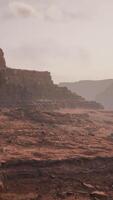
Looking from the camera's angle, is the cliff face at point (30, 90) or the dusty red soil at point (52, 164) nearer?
the dusty red soil at point (52, 164)

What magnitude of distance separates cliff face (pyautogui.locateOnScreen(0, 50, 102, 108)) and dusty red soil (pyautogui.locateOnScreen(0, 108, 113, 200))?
16.6m

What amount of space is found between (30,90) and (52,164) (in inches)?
1489

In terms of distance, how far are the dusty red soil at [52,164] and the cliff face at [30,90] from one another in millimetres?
16595

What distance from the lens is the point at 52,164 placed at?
89.0ft

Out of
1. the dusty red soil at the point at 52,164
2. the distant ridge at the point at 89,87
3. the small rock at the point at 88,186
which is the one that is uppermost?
the small rock at the point at 88,186

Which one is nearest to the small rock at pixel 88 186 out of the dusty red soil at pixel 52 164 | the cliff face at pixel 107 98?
the dusty red soil at pixel 52 164

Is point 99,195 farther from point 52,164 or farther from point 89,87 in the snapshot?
point 89,87

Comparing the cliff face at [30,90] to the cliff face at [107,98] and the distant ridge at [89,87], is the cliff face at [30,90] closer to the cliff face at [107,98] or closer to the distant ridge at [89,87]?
the cliff face at [107,98]

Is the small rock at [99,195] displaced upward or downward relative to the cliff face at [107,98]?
upward

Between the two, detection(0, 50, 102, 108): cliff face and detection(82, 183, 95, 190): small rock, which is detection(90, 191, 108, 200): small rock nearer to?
detection(82, 183, 95, 190): small rock

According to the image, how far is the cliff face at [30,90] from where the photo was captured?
184 ft

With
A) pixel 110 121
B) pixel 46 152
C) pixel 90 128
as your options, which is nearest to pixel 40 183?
pixel 46 152

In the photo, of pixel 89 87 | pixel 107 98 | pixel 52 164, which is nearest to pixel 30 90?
pixel 52 164

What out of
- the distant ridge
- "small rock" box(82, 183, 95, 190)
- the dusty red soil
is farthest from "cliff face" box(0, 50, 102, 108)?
the distant ridge
